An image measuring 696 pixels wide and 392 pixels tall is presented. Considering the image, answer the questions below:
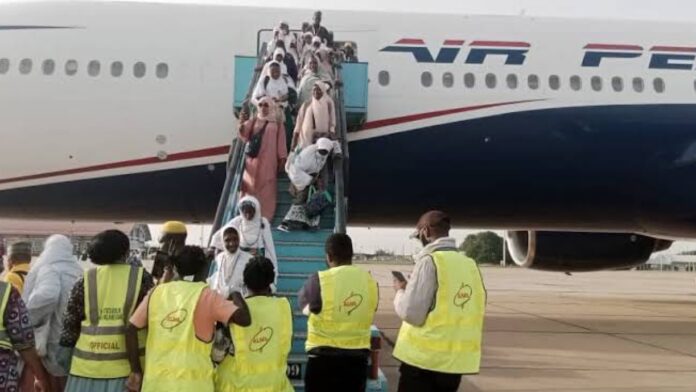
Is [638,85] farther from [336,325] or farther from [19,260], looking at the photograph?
[19,260]

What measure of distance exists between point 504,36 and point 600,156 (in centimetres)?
189

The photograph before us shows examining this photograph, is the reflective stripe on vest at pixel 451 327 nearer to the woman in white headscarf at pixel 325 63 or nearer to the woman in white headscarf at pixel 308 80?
the woman in white headscarf at pixel 308 80

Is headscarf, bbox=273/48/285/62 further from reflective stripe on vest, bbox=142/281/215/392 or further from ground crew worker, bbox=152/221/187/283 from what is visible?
reflective stripe on vest, bbox=142/281/215/392

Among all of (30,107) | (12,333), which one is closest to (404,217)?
(30,107)

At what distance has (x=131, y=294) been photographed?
3.15m

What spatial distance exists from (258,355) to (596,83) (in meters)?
7.19

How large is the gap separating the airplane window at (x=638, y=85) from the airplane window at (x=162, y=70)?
18.4 ft

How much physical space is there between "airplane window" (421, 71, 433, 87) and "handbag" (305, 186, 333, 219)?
9.29ft

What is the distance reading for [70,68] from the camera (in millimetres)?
8195

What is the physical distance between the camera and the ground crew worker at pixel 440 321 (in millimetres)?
3256

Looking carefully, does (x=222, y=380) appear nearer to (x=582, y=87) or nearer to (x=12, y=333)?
(x=12, y=333)

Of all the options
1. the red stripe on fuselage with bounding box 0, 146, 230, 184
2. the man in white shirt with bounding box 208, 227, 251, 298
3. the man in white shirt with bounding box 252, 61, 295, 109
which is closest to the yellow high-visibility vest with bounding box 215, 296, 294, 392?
the man in white shirt with bounding box 208, 227, 251, 298

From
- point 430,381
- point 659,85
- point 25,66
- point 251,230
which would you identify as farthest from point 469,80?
point 430,381

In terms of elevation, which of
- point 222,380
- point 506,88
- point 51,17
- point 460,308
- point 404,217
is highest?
point 51,17
